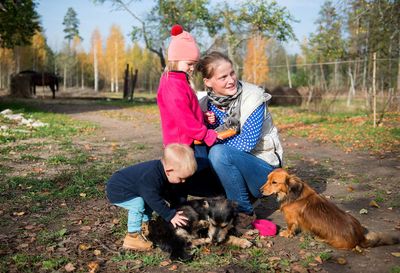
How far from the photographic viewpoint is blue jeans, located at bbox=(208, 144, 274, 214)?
4.11m

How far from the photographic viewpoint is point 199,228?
12.3 feet

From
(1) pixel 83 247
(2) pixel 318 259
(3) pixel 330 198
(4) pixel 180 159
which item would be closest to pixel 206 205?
(4) pixel 180 159

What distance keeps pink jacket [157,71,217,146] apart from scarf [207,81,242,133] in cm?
26

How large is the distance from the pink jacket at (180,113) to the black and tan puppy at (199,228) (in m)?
0.66

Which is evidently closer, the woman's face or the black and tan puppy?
the black and tan puppy

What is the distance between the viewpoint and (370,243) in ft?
12.0

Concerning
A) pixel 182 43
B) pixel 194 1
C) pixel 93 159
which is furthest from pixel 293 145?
pixel 194 1

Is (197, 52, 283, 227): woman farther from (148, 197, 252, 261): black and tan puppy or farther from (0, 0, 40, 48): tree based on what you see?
(0, 0, 40, 48): tree

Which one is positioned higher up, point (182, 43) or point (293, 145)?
point (182, 43)

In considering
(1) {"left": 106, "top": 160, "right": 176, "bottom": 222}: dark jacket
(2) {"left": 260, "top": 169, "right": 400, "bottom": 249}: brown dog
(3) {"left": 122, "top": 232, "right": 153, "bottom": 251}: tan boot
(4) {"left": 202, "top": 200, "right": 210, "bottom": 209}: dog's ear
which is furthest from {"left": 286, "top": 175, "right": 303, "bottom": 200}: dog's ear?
(3) {"left": 122, "top": 232, "right": 153, "bottom": 251}: tan boot

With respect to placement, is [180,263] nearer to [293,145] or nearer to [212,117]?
[212,117]

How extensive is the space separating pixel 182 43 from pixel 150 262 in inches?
85.9

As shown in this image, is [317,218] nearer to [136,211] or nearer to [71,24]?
[136,211]

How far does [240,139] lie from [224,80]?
66 cm
